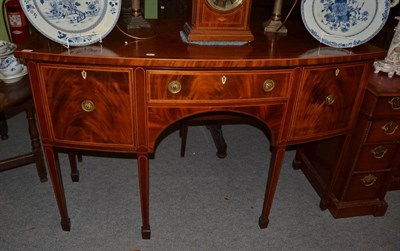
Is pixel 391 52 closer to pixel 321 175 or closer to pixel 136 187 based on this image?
pixel 321 175

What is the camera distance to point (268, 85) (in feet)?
4.86

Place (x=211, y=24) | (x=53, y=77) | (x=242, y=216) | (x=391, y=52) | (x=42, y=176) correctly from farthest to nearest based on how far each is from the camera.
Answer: (x=42, y=176) < (x=242, y=216) < (x=391, y=52) < (x=211, y=24) < (x=53, y=77)

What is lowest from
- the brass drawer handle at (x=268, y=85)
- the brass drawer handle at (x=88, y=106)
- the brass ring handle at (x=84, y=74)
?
the brass drawer handle at (x=88, y=106)

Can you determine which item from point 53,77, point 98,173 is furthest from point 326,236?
point 53,77

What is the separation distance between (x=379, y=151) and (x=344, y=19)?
74 centimetres

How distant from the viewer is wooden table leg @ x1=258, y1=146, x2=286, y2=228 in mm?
1707

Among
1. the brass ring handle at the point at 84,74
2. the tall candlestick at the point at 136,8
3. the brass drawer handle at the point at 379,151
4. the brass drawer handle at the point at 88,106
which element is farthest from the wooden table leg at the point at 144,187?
the brass drawer handle at the point at 379,151

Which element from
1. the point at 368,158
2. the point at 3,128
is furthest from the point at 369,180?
the point at 3,128

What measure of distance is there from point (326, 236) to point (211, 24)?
51.1 inches

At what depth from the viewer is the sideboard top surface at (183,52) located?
1318mm

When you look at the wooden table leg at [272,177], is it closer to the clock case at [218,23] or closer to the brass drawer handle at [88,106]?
the clock case at [218,23]

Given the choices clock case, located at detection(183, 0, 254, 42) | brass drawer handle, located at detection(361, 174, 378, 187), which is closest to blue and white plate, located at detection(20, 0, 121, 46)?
clock case, located at detection(183, 0, 254, 42)

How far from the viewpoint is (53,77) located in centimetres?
137

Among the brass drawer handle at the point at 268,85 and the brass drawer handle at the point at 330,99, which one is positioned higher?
the brass drawer handle at the point at 268,85
